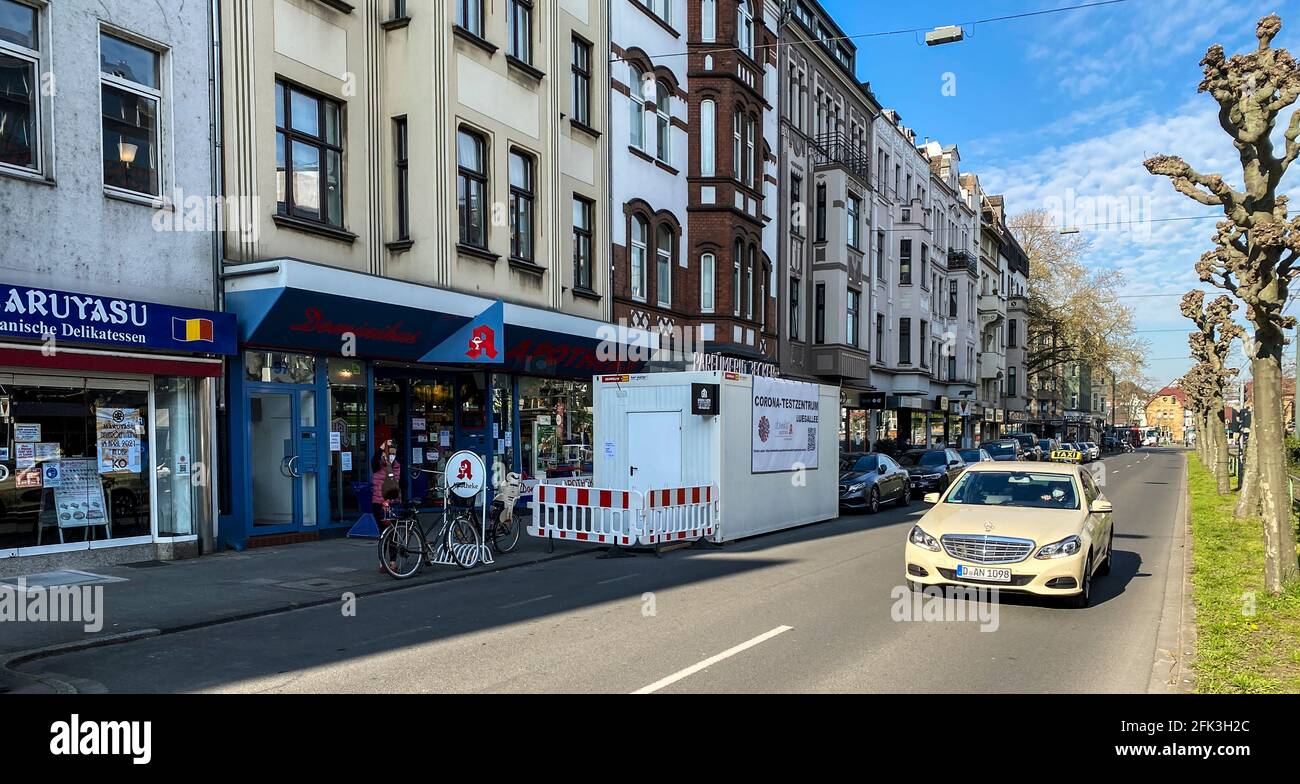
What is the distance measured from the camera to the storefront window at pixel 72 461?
11.0 metres

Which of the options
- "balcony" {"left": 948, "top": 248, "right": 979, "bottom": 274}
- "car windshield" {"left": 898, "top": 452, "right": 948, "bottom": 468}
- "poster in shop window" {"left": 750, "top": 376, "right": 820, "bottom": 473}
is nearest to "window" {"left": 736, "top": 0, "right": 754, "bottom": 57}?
"car windshield" {"left": 898, "top": 452, "right": 948, "bottom": 468}

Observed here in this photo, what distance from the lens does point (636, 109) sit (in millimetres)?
23312

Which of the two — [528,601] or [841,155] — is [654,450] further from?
[841,155]

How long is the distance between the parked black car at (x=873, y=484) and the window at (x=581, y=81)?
35.2 feet

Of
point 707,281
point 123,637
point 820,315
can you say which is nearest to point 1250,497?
point 707,281

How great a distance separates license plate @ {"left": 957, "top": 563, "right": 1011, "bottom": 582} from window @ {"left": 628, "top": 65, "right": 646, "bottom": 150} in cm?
1627

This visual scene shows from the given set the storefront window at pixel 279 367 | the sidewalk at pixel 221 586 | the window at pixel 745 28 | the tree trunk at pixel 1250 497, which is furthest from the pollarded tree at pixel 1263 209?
the window at pixel 745 28

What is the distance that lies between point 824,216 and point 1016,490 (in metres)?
26.4

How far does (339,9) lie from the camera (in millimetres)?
15344

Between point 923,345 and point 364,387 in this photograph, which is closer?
point 364,387

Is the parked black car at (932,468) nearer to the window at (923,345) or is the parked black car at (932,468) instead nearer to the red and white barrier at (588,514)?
the red and white barrier at (588,514)

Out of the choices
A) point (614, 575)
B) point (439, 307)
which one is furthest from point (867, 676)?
point (439, 307)

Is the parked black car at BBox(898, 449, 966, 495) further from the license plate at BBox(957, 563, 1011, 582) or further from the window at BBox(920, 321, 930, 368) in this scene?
the window at BBox(920, 321, 930, 368)
